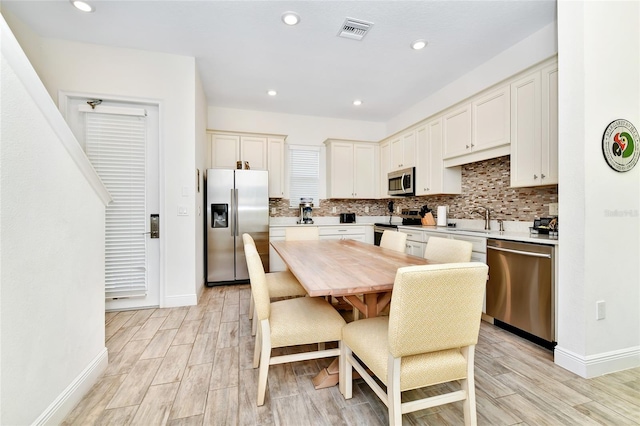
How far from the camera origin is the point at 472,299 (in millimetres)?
1174

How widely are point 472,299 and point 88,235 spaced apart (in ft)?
7.22

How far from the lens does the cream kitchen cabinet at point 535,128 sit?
7.72 feet

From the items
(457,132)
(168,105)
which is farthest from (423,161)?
(168,105)

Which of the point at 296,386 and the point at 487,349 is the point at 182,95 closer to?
the point at 296,386

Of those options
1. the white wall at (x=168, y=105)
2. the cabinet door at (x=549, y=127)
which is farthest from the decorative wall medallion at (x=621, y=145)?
the white wall at (x=168, y=105)

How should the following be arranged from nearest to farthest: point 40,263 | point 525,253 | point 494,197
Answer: point 40,263 → point 525,253 → point 494,197

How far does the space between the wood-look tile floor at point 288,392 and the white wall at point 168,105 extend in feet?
3.02

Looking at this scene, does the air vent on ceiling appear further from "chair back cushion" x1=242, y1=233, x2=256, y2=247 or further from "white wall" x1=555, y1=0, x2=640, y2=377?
"chair back cushion" x1=242, y1=233, x2=256, y2=247

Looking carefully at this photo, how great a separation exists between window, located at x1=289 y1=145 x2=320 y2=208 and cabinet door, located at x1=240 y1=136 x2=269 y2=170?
1.96ft

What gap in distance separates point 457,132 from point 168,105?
3494mm

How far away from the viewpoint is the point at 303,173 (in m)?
5.19

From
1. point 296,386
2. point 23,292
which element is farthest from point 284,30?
point 296,386

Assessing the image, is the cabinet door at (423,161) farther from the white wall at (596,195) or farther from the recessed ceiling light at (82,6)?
the recessed ceiling light at (82,6)

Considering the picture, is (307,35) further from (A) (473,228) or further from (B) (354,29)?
(A) (473,228)
